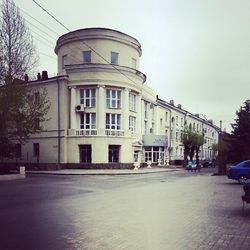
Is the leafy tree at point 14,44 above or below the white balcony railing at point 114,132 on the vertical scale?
above

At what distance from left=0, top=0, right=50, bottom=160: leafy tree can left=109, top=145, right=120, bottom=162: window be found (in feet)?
46.8

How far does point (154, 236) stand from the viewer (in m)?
7.48

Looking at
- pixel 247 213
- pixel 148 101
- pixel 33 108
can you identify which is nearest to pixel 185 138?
pixel 148 101

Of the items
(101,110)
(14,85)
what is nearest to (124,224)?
(14,85)

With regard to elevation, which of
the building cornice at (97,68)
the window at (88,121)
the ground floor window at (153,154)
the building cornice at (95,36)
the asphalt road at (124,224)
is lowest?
the asphalt road at (124,224)

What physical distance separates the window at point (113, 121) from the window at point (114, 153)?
240 centimetres

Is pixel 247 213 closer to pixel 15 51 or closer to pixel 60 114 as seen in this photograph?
pixel 15 51

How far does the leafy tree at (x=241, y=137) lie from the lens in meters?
37.2

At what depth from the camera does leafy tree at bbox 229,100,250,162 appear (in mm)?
37213

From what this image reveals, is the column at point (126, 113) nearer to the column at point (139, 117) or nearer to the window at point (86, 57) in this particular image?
the column at point (139, 117)

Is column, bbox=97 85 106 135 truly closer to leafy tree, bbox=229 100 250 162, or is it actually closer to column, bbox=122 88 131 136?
column, bbox=122 88 131 136

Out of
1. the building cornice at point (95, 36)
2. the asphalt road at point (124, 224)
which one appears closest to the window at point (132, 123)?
the building cornice at point (95, 36)

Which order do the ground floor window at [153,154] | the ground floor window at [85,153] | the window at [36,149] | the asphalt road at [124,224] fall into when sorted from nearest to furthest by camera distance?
the asphalt road at [124,224], the ground floor window at [85,153], the window at [36,149], the ground floor window at [153,154]

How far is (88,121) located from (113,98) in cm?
432
